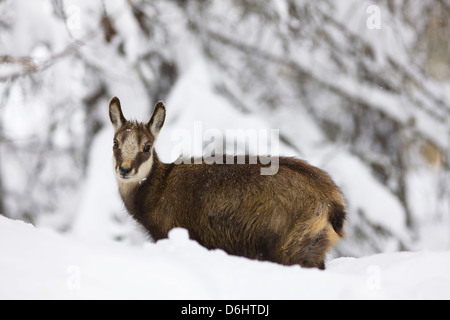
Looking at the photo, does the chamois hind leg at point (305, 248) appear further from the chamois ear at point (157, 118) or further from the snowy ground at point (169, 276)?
the chamois ear at point (157, 118)

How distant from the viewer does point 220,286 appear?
3.45 meters

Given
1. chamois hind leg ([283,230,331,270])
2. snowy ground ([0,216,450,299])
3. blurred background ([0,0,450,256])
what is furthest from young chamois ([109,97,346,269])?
blurred background ([0,0,450,256])

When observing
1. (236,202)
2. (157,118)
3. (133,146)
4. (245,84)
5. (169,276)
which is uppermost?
(245,84)

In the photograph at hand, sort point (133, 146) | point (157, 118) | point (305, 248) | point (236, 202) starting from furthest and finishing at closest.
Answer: point (157, 118) < point (133, 146) < point (236, 202) < point (305, 248)

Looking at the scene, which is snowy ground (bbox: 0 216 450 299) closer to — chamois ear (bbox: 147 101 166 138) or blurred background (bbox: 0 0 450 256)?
chamois ear (bbox: 147 101 166 138)

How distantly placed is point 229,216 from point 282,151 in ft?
14.7

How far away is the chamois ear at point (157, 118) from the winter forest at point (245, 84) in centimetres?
309

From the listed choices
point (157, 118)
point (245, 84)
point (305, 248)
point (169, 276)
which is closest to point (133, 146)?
point (157, 118)

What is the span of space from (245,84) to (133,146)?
7.08 metres

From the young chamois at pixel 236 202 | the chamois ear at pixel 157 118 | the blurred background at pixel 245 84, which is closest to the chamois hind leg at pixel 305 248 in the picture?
the young chamois at pixel 236 202

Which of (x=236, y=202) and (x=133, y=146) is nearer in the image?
(x=236, y=202)

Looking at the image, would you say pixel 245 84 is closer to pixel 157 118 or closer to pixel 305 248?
pixel 157 118

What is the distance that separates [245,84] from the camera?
12.1 m
